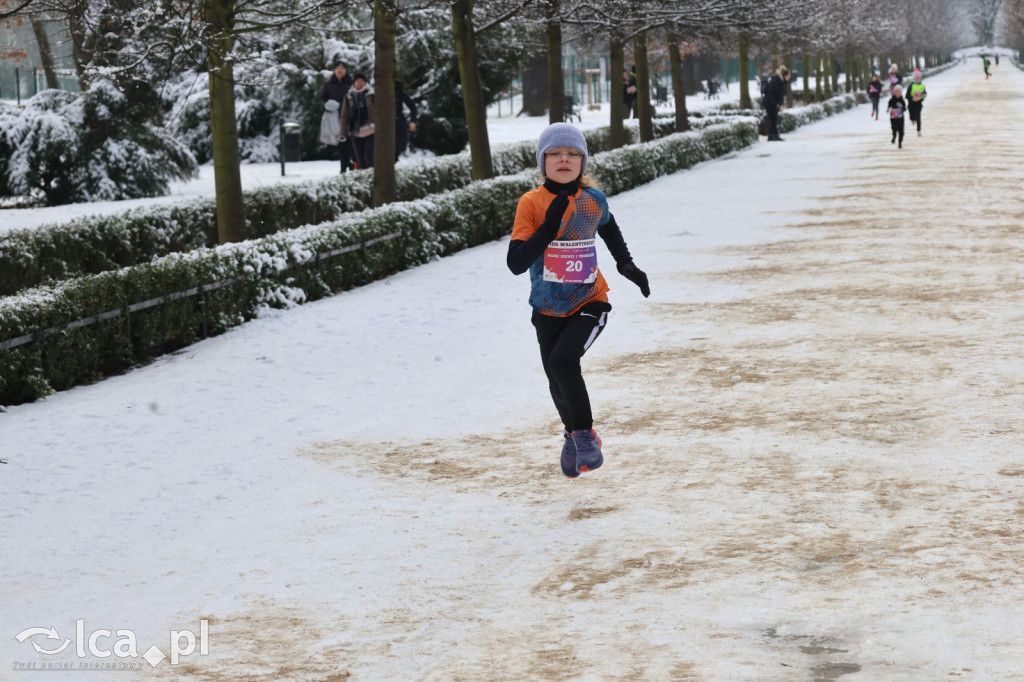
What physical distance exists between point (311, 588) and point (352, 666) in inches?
29.0

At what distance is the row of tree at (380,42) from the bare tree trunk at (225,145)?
1 centimetres

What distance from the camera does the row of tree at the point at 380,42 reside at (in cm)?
1241

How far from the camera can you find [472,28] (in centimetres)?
1839

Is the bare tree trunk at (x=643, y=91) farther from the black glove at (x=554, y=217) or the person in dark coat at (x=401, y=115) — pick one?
the black glove at (x=554, y=217)

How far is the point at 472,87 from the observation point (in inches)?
730

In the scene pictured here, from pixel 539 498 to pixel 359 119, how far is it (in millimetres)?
13723

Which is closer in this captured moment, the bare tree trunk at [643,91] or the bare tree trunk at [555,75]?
the bare tree trunk at [555,75]

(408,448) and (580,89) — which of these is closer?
(408,448)

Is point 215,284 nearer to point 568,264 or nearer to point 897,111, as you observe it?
point 568,264

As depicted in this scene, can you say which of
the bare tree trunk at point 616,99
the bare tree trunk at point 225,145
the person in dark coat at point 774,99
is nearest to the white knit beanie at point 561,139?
the bare tree trunk at point 225,145

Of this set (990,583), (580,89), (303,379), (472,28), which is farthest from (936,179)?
(580,89)

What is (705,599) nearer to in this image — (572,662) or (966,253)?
(572,662)
